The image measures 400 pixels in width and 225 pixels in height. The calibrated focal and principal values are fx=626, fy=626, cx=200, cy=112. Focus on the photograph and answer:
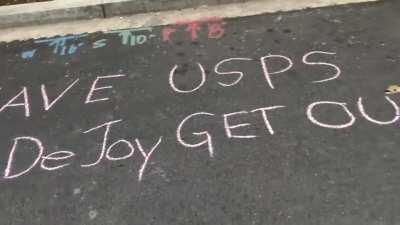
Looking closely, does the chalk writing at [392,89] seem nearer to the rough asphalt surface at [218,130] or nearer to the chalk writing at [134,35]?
the rough asphalt surface at [218,130]

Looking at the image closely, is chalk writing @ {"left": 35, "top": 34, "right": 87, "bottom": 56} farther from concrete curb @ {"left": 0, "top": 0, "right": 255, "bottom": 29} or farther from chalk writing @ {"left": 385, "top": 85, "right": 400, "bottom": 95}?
chalk writing @ {"left": 385, "top": 85, "right": 400, "bottom": 95}

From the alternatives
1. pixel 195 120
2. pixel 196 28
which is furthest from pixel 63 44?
pixel 195 120

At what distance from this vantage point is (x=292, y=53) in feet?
16.8

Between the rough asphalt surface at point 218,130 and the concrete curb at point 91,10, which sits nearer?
the rough asphalt surface at point 218,130

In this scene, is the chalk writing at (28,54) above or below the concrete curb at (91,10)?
below

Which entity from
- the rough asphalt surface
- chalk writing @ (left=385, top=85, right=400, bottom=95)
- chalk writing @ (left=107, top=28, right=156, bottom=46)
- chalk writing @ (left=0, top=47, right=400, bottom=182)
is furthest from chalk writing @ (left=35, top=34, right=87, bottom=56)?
chalk writing @ (left=385, top=85, right=400, bottom=95)

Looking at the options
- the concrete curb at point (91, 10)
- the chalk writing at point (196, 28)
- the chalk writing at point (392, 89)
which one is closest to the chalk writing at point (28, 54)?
the concrete curb at point (91, 10)

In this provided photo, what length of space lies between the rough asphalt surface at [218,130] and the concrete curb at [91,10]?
0.43m

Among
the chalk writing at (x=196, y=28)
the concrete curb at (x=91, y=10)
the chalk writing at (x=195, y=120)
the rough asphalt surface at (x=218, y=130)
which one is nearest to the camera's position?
the rough asphalt surface at (x=218, y=130)

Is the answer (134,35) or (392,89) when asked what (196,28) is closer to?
(134,35)

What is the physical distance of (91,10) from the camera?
619 cm

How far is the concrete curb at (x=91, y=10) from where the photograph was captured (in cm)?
618

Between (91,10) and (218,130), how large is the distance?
2.54 metres

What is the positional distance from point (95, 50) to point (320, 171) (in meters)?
2.66
